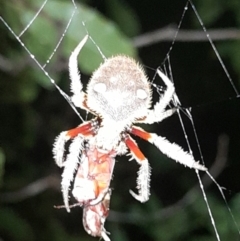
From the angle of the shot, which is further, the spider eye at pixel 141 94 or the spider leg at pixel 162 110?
the spider leg at pixel 162 110

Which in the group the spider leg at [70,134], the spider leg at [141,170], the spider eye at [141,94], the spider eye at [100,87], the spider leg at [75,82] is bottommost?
the spider leg at [141,170]

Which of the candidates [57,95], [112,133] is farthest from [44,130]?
[112,133]

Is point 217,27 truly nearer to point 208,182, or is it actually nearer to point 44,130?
point 208,182

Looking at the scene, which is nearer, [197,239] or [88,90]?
[88,90]

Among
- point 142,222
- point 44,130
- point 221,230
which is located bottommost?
point 221,230

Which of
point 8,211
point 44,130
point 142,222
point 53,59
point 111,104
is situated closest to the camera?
point 111,104

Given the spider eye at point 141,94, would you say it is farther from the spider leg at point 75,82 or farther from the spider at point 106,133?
the spider leg at point 75,82

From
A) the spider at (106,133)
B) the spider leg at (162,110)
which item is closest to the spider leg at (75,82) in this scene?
the spider at (106,133)

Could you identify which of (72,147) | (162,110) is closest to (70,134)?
(72,147)

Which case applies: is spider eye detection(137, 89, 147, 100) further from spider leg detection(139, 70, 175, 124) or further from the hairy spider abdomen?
spider leg detection(139, 70, 175, 124)
